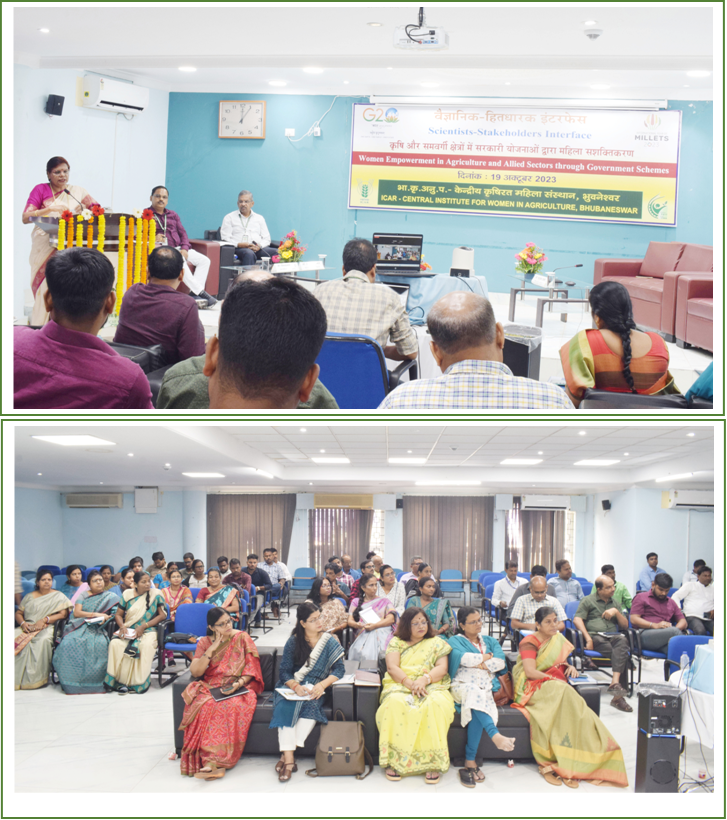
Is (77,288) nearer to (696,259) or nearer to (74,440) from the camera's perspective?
(74,440)

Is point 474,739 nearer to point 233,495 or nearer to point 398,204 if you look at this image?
point 233,495

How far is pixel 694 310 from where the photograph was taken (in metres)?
5.73

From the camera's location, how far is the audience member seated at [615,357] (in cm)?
256

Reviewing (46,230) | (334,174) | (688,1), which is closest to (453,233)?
(334,174)

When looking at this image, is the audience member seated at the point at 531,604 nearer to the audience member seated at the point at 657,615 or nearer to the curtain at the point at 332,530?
the audience member seated at the point at 657,615

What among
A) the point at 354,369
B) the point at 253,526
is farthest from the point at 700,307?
the point at 253,526

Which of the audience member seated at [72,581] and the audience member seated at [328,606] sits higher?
the audience member seated at [72,581]

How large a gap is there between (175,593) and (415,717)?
3195 mm

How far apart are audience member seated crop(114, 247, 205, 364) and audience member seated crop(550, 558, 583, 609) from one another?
14.6ft

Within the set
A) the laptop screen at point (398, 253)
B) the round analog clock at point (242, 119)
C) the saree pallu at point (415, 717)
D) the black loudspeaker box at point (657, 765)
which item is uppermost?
the round analog clock at point (242, 119)

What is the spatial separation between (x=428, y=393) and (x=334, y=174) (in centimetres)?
870

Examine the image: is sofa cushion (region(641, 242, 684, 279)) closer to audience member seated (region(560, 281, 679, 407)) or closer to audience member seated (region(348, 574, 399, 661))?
audience member seated (region(348, 574, 399, 661))

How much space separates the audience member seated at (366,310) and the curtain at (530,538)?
654cm

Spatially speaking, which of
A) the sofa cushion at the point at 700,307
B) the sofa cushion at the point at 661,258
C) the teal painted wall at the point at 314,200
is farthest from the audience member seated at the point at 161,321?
A: the teal painted wall at the point at 314,200
